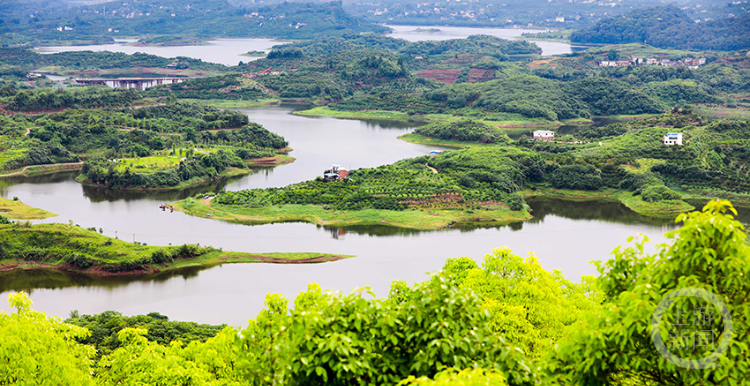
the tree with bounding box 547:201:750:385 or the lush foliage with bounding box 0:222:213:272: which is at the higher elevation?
the tree with bounding box 547:201:750:385

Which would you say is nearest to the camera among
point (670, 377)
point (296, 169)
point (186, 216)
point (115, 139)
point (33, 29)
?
point (670, 377)

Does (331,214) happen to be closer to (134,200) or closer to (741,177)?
(134,200)

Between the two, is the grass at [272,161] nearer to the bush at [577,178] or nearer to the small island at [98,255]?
the bush at [577,178]

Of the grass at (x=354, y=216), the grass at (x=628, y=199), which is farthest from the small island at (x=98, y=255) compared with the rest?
the grass at (x=628, y=199)

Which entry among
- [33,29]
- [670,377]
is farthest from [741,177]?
[33,29]

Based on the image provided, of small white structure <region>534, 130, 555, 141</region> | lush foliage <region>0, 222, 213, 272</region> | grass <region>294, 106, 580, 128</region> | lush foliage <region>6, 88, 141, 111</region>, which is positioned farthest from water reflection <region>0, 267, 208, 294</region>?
grass <region>294, 106, 580, 128</region>

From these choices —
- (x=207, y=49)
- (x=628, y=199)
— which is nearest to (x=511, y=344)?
(x=628, y=199)

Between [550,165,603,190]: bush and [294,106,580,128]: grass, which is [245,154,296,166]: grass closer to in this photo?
[550,165,603,190]: bush
